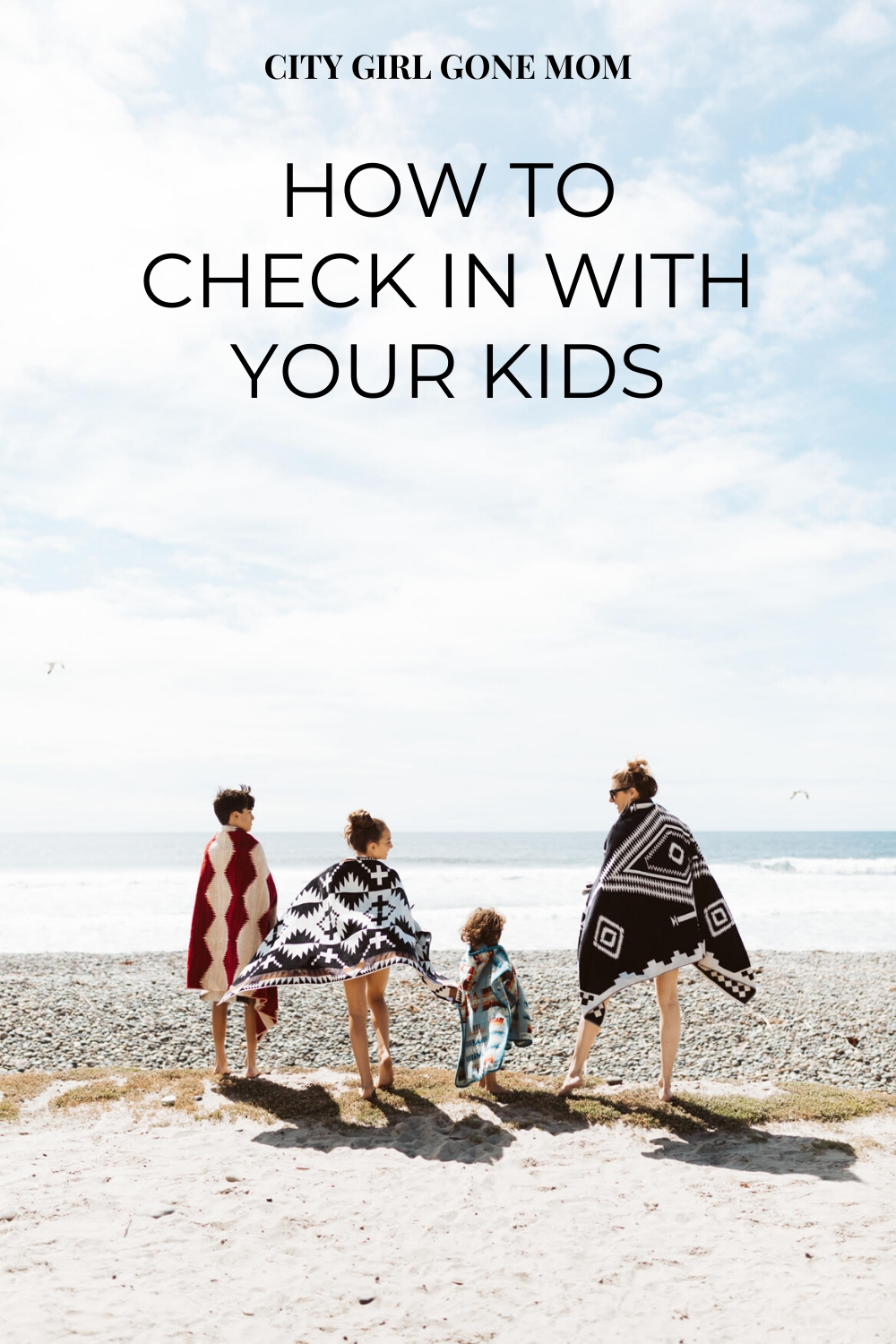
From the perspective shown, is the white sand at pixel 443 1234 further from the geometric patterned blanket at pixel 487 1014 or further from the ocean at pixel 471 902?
the ocean at pixel 471 902

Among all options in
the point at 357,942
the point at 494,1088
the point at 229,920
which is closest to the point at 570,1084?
the point at 494,1088

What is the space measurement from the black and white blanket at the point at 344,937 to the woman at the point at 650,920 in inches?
43.5

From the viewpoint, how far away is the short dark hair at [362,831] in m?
6.83

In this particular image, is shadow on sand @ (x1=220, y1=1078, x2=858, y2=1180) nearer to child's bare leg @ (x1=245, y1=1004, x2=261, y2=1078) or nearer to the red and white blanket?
child's bare leg @ (x1=245, y1=1004, x2=261, y2=1078)

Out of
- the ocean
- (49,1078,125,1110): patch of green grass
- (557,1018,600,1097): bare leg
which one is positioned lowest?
the ocean

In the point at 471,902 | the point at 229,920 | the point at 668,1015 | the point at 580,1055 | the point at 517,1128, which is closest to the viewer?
the point at 517,1128

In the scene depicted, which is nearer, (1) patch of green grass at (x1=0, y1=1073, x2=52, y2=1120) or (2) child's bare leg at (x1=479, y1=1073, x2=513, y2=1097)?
(1) patch of green grass at (x1=0, y1=1073, x2=52, y2=1120)

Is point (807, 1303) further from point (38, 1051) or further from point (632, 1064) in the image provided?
point (38, 1051)

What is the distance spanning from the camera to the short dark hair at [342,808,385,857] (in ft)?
22.4

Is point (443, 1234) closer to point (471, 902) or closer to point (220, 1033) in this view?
point (220, 1033)

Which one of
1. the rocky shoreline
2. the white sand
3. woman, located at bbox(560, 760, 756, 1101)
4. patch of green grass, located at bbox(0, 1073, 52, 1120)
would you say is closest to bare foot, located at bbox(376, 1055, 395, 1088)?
the white sand

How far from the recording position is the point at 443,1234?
4703mm

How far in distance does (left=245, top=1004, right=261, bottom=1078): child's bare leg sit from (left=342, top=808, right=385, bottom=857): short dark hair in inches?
62.1

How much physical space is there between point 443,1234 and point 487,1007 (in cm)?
212
